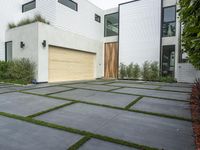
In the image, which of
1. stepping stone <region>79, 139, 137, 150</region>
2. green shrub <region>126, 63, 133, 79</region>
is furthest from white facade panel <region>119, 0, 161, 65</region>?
stepping stone <region>79, 139, 137, 150</region>

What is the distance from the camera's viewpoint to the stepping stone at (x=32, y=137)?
2076 millimetres

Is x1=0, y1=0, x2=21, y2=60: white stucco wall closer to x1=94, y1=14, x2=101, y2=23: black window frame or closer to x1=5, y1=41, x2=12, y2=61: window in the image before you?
x1=5, y1=41, x2=12, y2=61: window

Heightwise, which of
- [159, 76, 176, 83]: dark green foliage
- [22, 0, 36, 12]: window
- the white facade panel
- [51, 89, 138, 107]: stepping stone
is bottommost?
[51, 89, 138, 107]: stepping stone

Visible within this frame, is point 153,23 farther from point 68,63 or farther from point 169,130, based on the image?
point 169,130

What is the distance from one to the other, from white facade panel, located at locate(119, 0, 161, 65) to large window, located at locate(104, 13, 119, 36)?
118 centimetres

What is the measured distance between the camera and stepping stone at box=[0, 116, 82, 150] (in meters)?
2.08

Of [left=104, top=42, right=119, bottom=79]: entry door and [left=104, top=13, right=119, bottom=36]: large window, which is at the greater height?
[left=104, top=13, right=119, bottom=36]: large window

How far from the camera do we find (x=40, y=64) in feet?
29.7

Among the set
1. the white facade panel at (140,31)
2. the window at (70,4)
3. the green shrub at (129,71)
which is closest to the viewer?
the window at (70,4)

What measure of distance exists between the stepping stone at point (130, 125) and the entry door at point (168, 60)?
9.45 metres

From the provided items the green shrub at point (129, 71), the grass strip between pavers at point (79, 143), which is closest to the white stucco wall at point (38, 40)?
the green shrub at point (129, 71)

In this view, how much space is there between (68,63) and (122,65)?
4717mm

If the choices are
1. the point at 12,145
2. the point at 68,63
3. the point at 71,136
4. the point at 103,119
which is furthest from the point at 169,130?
the point at 68,63

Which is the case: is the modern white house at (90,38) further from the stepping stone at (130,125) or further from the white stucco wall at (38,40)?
the stepping stone at (130,125)
